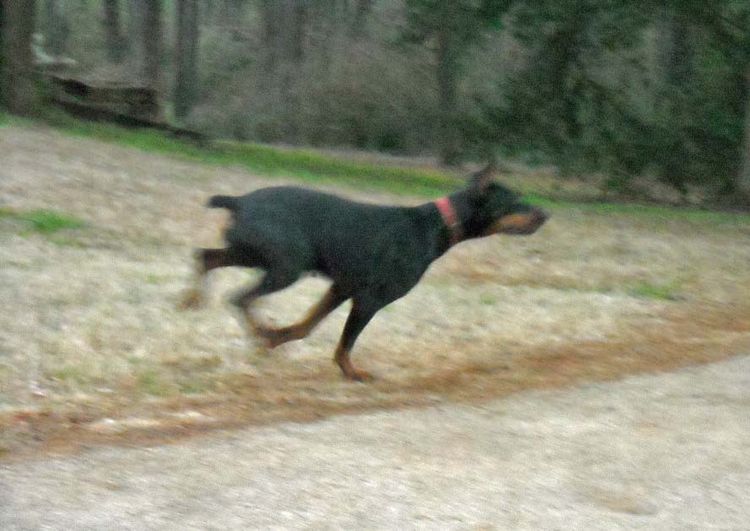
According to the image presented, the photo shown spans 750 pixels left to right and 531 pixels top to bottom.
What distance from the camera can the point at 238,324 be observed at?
10.2 m

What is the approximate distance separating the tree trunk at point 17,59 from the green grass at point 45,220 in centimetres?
874

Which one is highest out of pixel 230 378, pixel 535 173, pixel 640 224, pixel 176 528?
pixel 176 528

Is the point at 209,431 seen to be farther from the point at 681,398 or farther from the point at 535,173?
the point at 535,173

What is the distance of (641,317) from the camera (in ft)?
41.2

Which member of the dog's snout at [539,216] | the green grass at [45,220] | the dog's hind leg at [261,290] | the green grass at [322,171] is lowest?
the green grass at [322,171]

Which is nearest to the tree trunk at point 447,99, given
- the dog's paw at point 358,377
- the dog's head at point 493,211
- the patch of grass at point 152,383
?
the dog's head at point 493,211

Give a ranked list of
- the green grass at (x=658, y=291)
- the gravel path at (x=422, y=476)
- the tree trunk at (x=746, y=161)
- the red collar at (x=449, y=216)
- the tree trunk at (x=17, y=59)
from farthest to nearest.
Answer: the tree trunk at (x=17, y=59) → the tree trunk at (x=746, y=161) → the green grass at (x=658, y=291) → the red collar at (x=449, y=216) → the gravel path at (x=422, y=476)

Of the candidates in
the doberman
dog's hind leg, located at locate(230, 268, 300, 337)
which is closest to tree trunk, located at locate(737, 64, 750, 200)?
the doberman

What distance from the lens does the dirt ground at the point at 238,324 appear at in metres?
8.10

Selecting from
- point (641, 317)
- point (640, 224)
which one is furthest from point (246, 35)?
point (641, 317)

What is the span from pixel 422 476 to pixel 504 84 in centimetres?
1948

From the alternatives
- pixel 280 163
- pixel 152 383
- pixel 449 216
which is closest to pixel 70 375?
pixel 152 383

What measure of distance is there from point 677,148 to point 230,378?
16259 millimetres

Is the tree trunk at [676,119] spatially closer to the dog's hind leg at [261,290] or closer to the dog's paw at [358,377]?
the dog's paw at [358,377]
